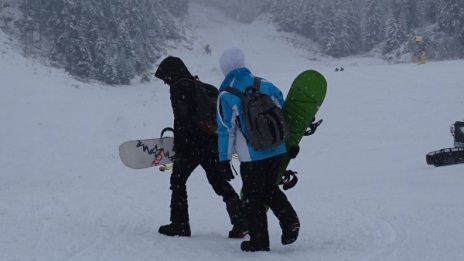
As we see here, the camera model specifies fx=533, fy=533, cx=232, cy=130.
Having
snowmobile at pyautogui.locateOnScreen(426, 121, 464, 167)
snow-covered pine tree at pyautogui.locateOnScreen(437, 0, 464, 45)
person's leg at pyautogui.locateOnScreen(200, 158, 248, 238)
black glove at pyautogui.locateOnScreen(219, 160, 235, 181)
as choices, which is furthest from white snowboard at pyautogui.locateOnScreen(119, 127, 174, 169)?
snow-covered pine tree at pyautogui.locateOnScreen(437, 0, 464, 45)

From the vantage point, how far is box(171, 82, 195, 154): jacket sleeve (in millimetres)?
4895

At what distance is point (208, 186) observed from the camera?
1128cm

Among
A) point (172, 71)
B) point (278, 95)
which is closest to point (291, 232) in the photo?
point (278, 95)

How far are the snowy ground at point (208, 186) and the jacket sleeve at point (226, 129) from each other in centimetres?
85

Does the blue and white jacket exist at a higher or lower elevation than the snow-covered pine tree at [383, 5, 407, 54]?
lower

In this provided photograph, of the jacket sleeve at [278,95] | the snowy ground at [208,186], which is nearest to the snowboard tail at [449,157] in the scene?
the snowy ground at [208,186]

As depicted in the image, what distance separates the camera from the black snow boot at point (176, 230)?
16.8ft

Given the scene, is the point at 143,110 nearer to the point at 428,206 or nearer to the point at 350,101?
the point at 350,101

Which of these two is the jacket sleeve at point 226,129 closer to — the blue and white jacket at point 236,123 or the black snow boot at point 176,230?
the blue and white jacket at point 236,123

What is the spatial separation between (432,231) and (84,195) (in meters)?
5.13

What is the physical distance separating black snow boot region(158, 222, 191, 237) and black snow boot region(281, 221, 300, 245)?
1.07 m

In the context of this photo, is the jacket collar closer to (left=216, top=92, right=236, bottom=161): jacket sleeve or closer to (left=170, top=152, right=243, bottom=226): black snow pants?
(left=216, top=92, right=236, bottom=161): jacket sleeve

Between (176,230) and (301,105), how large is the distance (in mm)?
1707

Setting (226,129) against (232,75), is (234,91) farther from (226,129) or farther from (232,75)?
(226,129)
